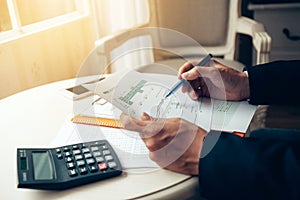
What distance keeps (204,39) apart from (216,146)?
→ 4.22ft

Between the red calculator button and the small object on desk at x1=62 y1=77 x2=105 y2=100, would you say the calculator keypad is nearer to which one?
the red calculator button

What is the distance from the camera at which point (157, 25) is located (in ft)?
6.09

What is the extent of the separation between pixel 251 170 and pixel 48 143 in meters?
0.43

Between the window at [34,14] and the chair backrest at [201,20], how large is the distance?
1.25 ft

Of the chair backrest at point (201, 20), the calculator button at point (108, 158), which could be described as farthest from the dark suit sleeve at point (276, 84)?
the chair backrest at point (201, 20)

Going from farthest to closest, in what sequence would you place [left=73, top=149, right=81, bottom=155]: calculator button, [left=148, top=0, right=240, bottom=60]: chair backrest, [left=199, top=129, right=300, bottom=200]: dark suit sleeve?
[left=148, top=0, right=240, bottom=60]: chair backrest
[left=73, top=149, right=81, bottom=155]: calculator button
[left=199, top=129, right=300, bottom=200]: dark suit sleeve

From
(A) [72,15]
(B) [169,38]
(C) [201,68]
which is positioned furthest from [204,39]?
(C) [201,68]

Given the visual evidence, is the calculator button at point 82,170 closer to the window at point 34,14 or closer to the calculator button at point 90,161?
the calculator button at point 90,161

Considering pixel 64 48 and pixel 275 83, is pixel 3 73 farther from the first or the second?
pixel 275 83

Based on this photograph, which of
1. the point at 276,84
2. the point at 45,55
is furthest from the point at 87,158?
the point at 45,55

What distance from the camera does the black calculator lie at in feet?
2.08

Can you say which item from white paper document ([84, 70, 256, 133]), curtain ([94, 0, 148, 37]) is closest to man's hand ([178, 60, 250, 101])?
white paper document ([84, 70, 256, 133])

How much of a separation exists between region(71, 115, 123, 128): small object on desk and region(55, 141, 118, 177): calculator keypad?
0.11 meters

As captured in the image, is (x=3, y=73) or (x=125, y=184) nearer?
(x=125, y=184)
